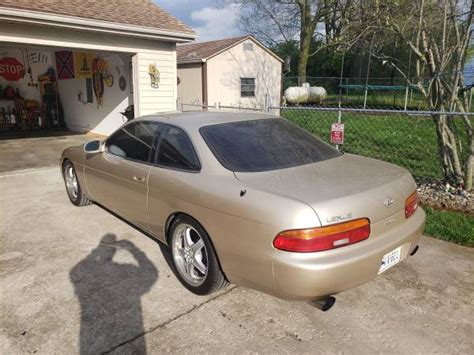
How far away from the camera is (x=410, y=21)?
564cm

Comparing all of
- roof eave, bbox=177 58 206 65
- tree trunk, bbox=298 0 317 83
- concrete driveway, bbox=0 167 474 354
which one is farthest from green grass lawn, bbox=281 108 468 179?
tree trunk, bbox=298 0 317 83

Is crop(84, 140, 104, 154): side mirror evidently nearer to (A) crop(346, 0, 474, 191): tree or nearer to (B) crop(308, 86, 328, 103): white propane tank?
(A) crop(346, 0, 474, 191): tree

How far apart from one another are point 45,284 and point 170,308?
116 cm

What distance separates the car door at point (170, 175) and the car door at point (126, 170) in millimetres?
134

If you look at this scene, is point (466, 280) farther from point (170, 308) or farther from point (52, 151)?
point (52, 151)

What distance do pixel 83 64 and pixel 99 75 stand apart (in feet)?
3.83

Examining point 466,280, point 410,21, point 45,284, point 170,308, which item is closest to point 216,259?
point 170,308

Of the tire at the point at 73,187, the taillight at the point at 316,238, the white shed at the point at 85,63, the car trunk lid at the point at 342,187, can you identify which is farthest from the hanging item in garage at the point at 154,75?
the taillight at the point at 316,238

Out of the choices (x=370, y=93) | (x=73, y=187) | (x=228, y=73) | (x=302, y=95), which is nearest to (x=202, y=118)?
(x=73, y=187)

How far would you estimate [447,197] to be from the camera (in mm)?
5203

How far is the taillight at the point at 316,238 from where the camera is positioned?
225cm

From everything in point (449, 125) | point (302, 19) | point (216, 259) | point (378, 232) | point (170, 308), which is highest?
point (302, 19)

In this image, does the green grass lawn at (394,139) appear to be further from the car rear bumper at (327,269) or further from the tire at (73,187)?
the tire at (73,187)

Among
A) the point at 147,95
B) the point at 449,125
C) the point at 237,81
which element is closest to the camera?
the point at 449,125
